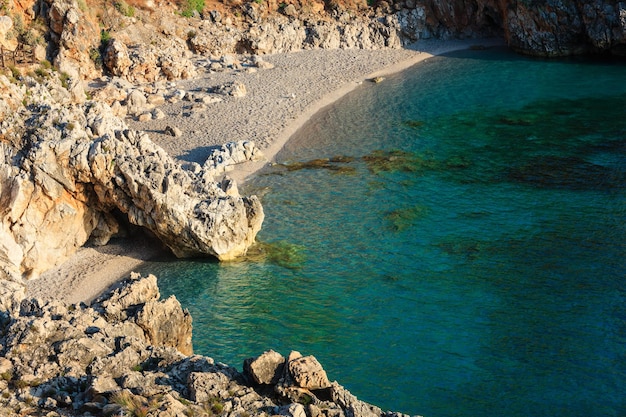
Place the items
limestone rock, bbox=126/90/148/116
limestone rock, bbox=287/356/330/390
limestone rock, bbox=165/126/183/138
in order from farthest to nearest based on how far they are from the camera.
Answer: limestone rock, bbox=126/90/148/116 → limestone rock, bbox=165/126/183/138 → limestone rock, bbox=287/356/330/390

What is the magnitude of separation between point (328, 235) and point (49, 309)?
18.1m

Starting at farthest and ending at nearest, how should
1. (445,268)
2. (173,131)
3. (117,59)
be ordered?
(117,59) < (173,131) < (445,268)

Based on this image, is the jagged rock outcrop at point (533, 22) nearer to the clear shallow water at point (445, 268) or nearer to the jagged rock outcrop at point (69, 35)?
the clear shallow water at point (445, 268)

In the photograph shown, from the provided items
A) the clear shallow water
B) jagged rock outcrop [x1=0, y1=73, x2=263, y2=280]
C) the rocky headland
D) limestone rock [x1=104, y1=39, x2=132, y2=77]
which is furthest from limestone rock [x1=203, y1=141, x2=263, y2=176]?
limestone rock [x1=104, y1=39, x2=132, y2=77]

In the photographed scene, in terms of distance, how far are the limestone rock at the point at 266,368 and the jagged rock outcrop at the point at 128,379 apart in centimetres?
2

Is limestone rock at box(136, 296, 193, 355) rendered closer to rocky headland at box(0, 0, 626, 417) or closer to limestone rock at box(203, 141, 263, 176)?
rocky headland at box(0, 0, 626, 417)

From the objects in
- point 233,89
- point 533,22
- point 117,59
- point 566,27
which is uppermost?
point 533,22

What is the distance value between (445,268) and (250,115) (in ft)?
76.0

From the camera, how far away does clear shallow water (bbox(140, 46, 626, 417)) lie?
2452 cm

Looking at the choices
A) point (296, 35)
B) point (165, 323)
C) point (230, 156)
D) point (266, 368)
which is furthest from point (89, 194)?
point (296, 35)

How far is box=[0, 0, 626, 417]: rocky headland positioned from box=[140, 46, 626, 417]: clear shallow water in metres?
3.26

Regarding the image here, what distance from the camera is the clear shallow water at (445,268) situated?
24.5 metres

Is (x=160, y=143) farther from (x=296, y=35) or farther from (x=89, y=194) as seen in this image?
(x=296, y=35)

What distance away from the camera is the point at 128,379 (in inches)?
613
